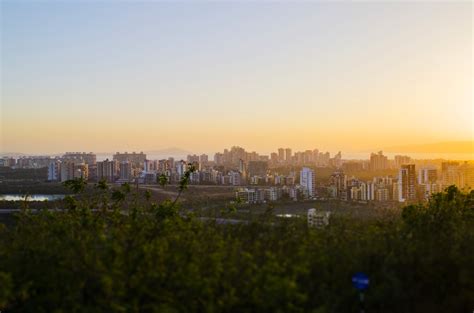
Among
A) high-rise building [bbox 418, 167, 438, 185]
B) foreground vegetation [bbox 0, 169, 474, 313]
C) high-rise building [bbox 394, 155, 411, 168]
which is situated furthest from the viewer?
high-rise building [bbox 394, 155, 411, 168]

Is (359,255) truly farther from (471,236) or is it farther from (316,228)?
(471,236)

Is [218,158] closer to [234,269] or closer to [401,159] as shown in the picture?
[401,159]

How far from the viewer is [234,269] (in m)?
4.60

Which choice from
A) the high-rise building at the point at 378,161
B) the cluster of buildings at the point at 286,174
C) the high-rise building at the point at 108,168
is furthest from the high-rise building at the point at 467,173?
the high-rise building at the point at 108,168

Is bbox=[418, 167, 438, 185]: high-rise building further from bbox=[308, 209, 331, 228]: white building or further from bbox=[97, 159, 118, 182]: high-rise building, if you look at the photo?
bbox=[97, 159, 118, 182]: high-rise building

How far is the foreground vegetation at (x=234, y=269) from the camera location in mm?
4523

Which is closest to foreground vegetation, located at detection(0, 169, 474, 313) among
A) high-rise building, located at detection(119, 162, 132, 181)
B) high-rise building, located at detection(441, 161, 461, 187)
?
high-rise building, located at detection(441, 161, 461, 187)

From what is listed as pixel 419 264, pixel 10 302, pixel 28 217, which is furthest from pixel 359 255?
pixel 28 217

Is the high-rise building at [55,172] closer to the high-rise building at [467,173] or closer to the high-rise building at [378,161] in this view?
the high-rise building at [378,161]

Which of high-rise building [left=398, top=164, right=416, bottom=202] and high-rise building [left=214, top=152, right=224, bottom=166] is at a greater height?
high-rise building [left=214, top=152, right=224, bottom=166]

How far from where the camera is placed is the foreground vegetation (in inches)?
178

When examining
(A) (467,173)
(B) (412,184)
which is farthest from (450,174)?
(B) (412,184)

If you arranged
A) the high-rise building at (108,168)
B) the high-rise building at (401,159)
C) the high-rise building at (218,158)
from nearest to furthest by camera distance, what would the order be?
the high-rise building at (108,168) < the high-rise building at (401,159) < the high-rise building at (218,158)

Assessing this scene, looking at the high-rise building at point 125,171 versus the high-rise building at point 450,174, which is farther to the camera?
the high-rise building at point 125,171
